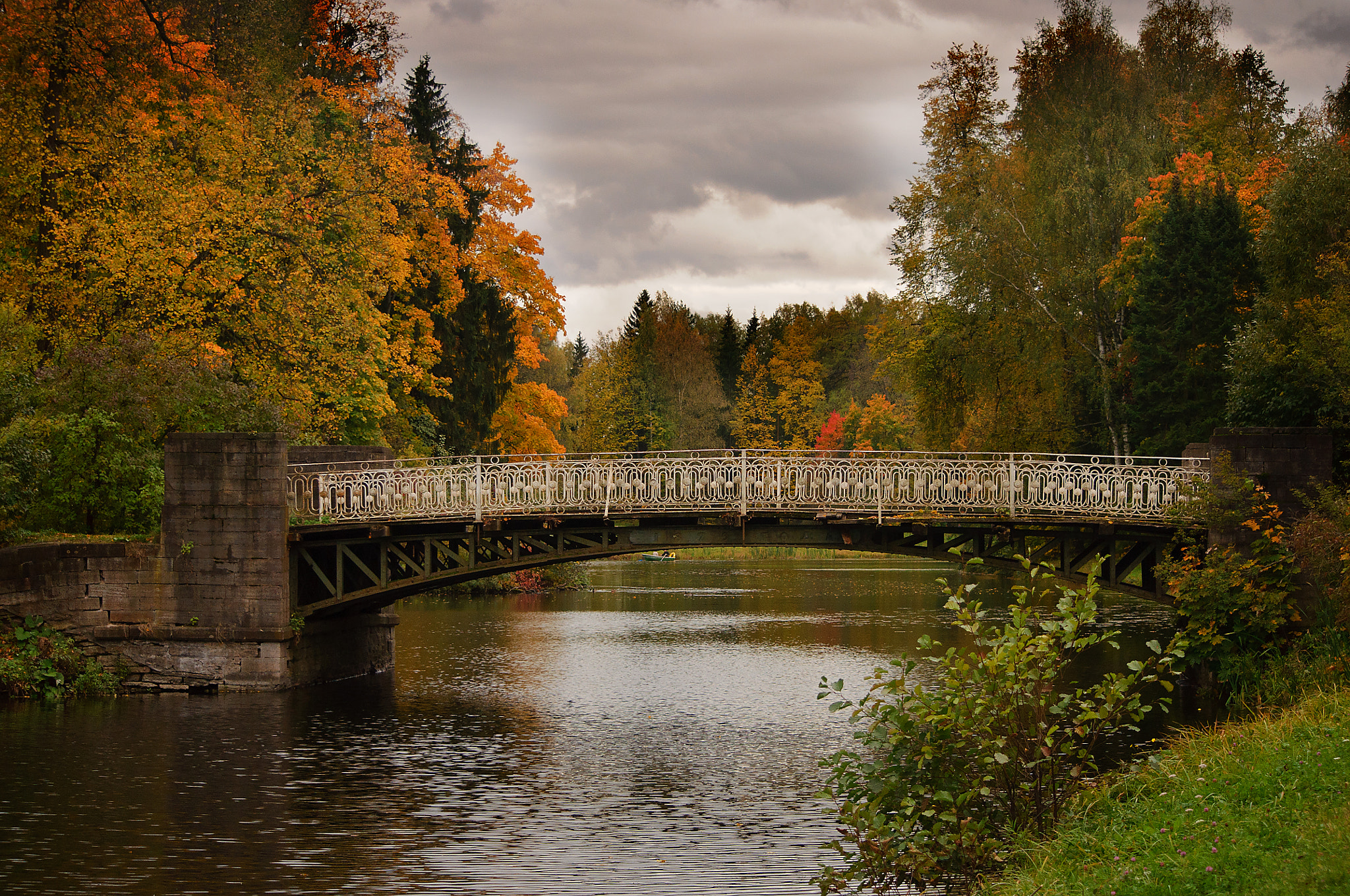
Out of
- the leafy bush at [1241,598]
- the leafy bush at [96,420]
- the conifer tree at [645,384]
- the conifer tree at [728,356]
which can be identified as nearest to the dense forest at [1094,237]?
the leafy bush at [1241,598]

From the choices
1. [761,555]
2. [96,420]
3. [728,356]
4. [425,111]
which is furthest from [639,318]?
[96,420]

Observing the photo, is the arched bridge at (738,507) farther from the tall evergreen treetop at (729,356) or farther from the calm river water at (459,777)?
the tall evergreen treetop at (729,356)

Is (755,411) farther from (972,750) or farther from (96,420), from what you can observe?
(972,750)

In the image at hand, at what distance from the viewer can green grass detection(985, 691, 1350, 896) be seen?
26.5 ft

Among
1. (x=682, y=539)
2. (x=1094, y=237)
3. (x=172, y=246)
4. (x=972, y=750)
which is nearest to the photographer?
(x=972, y=750)

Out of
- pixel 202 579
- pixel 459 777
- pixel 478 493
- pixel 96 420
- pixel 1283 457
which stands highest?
pixel 96 420

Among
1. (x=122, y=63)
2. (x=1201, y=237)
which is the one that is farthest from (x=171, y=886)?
(x=1201, y=237)

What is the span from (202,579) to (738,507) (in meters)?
9.91

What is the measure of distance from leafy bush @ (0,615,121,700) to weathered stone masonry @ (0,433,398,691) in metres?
0.30

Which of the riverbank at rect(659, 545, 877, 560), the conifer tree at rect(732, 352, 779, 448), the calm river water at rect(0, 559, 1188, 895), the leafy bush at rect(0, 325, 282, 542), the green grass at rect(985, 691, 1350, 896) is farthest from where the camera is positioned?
the conifer tree at rect(732, 352, 779, 448)

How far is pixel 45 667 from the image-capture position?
21.8m

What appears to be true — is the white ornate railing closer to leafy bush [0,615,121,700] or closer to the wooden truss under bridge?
the wooden truss under bridge

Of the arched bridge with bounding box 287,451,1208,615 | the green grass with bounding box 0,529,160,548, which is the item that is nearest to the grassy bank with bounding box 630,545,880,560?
the arched bridge with bounding box 287,451,1208,615

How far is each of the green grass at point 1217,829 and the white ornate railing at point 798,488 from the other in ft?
32.4
